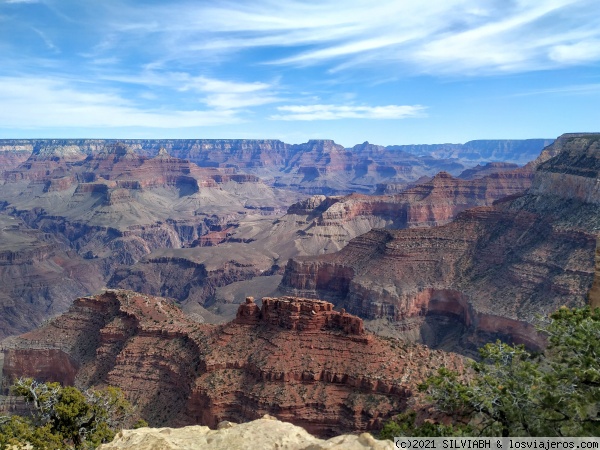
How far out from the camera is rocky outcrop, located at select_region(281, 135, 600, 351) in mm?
79562

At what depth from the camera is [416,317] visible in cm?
9425

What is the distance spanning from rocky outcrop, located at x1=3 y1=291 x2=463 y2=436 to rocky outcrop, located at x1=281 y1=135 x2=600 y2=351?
40.9 metres

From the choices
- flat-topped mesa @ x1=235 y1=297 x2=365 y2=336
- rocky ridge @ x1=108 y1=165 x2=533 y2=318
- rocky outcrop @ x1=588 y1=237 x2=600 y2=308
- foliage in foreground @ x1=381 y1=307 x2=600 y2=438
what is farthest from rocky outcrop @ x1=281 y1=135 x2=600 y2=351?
foliage in foreground @ x1=381 y1=307 x2=600 y2=438

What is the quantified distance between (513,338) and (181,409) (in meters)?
56.4

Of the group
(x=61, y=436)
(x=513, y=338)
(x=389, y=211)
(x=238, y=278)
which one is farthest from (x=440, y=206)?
(x=61, y=436)

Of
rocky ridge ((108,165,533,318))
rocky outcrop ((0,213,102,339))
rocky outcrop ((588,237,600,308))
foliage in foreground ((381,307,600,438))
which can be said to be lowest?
rocky outcrop ((0,213,102,339))

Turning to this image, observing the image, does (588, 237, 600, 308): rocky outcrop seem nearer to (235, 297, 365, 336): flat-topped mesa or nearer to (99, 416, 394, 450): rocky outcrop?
(99, 416, 394, 450): rocky outcrop

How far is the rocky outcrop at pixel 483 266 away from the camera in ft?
261

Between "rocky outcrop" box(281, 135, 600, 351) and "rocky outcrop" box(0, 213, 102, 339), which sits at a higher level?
"rocky outcrop" box(281, 135, 600, 351)

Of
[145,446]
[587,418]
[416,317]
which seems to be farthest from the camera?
[416,317]

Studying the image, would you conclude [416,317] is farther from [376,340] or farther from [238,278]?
[238,278]

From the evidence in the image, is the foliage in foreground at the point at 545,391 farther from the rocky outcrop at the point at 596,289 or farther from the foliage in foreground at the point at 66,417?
the foliage in foreground at the point at 66,417

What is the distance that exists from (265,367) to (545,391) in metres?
30.6

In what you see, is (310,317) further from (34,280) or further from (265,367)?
(34,280)
